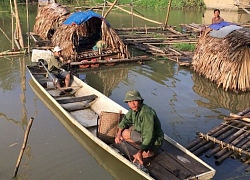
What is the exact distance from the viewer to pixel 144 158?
523 centimetres

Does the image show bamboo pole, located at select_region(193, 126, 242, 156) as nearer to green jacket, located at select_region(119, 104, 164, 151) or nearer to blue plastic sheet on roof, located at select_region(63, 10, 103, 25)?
green jacket, located at select_region(119, 104, 164, 151)

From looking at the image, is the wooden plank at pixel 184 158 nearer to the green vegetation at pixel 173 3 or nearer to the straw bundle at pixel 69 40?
the straw bundle at pixel 69 40

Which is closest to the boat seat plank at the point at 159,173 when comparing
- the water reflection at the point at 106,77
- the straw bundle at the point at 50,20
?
the water reflection at the point at 106,77

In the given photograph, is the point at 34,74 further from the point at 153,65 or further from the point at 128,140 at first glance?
the point at 128,140

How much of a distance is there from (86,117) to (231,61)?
14.6ft

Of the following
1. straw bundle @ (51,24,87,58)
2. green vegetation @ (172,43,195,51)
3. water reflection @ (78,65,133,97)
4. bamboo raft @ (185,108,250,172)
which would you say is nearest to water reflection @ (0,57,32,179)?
straw bundle @ (51,24,87,58)

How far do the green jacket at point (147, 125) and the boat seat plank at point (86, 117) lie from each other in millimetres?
1910

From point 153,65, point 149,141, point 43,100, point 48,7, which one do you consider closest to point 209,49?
point 153,65

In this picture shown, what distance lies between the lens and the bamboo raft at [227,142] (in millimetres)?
5809

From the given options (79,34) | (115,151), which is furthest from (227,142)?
(79,34)

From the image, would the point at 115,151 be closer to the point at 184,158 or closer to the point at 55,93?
the point at 184,158

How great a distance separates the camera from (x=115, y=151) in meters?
5.40

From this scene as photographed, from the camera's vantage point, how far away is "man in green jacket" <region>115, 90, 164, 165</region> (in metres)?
4.85

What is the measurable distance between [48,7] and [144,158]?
1367 centimetres
